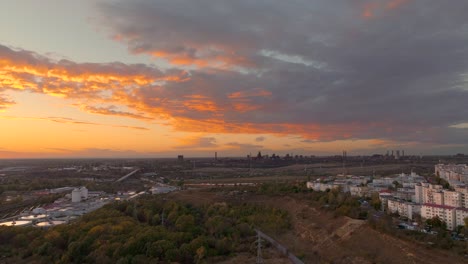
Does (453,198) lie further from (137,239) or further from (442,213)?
(137,239)

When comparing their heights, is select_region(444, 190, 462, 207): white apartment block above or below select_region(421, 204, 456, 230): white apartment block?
above

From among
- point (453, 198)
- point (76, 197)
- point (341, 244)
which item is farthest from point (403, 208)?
point (76, 197)

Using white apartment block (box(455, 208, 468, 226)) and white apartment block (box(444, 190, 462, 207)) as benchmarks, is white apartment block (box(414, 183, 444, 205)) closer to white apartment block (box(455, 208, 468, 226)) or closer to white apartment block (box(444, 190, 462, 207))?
white apartment block (box(444, 190, 462, 207))

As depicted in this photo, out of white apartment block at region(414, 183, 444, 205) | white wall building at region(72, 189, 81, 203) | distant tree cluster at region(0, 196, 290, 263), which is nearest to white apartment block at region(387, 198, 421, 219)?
white apartment block at region(414, 183, 444, 205)

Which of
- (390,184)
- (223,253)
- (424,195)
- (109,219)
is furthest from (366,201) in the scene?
(109,219)

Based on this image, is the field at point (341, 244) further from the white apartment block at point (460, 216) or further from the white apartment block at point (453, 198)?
the white apartment block at point (453, 198)

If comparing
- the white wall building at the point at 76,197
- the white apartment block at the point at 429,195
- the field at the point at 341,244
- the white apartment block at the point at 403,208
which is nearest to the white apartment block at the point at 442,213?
the white apartment block at the point at 403,208

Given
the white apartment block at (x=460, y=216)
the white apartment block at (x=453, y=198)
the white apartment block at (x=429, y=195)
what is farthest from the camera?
the white apartment block at (x=429, y=195)
